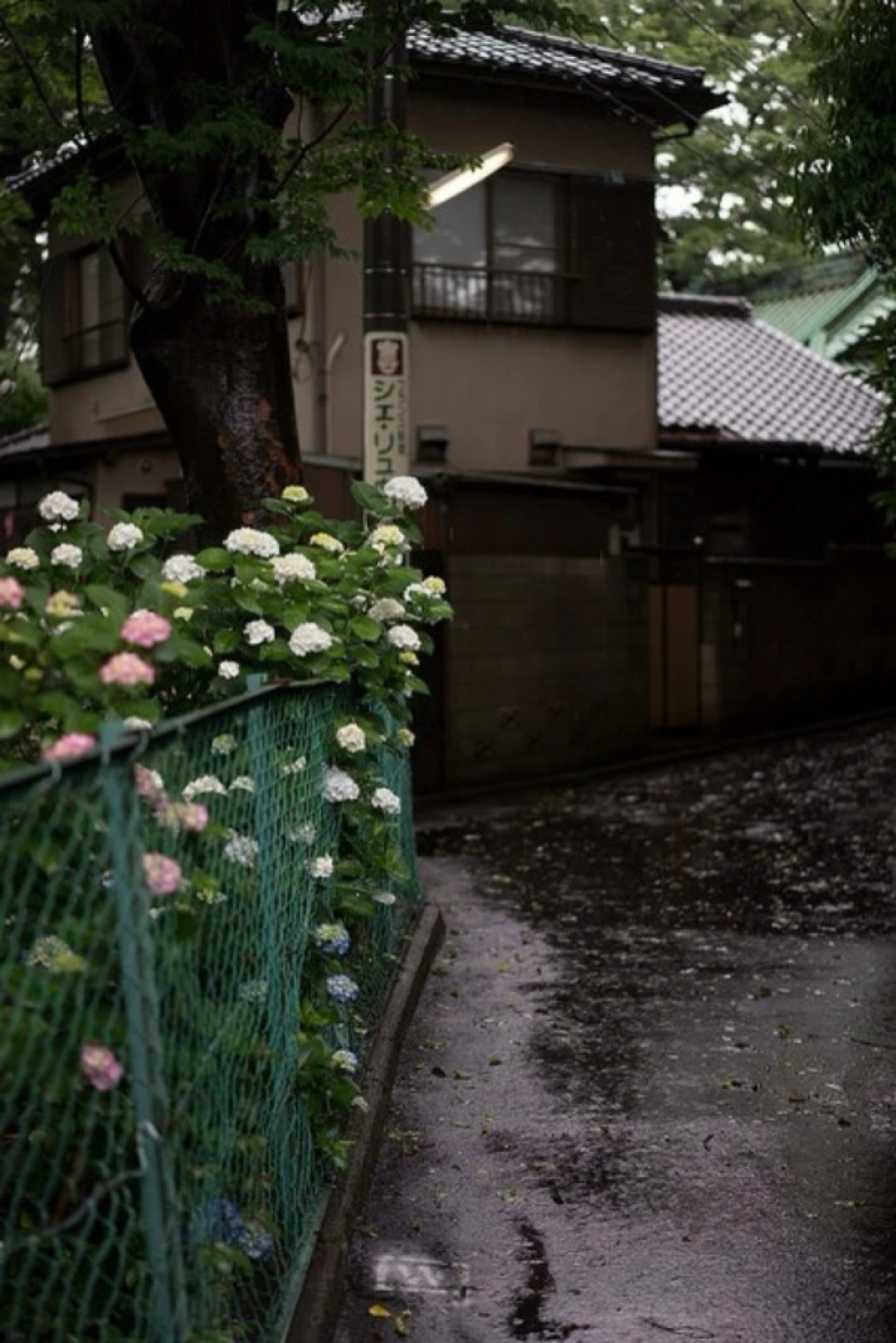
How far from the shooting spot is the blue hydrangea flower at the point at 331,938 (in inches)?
222

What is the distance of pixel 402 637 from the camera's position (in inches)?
267

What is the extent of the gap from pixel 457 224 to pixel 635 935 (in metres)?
11.8

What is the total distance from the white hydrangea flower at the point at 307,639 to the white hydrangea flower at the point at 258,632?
8 centimetres

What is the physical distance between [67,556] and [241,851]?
4.89 ft

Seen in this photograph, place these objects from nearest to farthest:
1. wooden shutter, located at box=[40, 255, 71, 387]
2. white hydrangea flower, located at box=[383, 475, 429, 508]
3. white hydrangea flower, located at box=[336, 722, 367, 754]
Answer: white hydrangea flower, located at box=[336, 722, 367, 754], white hydrangea flower, located at box=[383, 475, 429, 508], wooden shutter, located at box=[40, 255, 71, 387]

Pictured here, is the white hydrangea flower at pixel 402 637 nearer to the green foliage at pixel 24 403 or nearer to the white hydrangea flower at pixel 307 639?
the white hydrangea flower at pixel 307 639

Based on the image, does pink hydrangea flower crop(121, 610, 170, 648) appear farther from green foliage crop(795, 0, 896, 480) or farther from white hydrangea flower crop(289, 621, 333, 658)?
green foliage crop(795, 0, 896, 480)

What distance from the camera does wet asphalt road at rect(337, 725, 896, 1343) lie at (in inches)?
202

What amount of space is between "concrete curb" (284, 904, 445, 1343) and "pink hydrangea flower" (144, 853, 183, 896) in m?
1.70

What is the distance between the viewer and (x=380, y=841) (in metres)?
6.96

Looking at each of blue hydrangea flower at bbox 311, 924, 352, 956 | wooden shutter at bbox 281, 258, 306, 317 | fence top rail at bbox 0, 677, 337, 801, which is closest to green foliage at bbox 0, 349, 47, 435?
wooden shutter at bbox 281, 258, 306, 317

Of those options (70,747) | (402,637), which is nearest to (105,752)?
(70,747)

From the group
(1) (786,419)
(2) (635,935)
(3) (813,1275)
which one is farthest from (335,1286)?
(1) (786,419)

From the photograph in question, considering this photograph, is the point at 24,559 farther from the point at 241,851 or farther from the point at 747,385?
the point at 747,385
